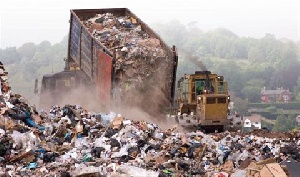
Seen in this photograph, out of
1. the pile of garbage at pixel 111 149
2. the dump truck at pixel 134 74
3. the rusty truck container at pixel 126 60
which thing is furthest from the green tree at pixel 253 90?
the pile of garbage at pixel 111 149

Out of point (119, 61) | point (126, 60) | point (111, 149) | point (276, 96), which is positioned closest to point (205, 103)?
point (126, 60)

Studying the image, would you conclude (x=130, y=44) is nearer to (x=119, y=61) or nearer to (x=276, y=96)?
(x=119, y=61)

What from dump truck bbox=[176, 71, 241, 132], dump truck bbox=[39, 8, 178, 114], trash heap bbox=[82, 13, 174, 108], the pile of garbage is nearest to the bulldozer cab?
dump truck bbox=[176, 71, 241, 132]

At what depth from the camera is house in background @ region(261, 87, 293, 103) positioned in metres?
48.3

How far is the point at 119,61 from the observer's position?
12.2 m

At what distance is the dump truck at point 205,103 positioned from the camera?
41.8 feet

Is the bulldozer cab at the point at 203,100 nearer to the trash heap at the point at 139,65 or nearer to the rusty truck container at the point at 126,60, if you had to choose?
the rusty truck container at the point at 126,60

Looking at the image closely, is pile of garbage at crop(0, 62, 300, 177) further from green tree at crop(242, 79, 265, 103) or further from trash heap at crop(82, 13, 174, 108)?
green tree at crop(242, 79, 265, 103)

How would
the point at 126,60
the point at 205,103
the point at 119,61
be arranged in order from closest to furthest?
1. the point at 119,61
2. the point at 126,60
3. the point at 205,103

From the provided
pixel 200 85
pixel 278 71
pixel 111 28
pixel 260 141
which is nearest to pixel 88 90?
pixel 111 28

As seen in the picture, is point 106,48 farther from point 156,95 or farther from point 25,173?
point 25,173

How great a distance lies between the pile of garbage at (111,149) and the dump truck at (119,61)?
5.02 feet

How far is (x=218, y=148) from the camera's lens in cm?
909

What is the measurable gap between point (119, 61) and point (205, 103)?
198 cm
